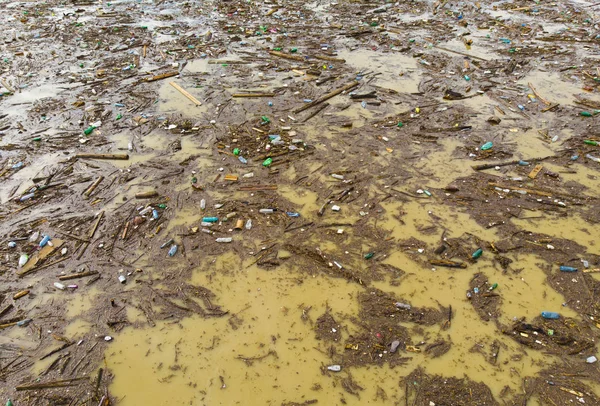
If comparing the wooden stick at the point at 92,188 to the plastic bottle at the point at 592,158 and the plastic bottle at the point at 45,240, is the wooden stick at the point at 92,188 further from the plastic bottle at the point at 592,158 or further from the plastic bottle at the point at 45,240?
the plastic bottle at the point at 592,158

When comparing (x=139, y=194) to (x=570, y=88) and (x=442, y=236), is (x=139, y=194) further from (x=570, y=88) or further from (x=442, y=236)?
(x=570, y=88)

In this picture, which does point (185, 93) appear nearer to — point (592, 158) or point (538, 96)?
point (538, 96)

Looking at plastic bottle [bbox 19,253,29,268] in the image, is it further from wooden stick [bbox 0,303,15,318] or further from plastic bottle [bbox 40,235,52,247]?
wooden stick [bbox 0,303,15,318]

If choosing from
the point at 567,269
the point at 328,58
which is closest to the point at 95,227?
the point at 567,269

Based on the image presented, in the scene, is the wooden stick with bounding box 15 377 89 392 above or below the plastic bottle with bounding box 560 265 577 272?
below

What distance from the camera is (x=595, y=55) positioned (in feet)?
27.9

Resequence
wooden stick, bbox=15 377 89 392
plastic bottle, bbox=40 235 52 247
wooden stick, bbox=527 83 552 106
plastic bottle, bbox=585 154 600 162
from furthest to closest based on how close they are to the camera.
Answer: wooden stick, bbox=527 83 552 106
plastic bottle, bbox=585 154 600 162
plastic bottle, bbox=40 235 52 247
wooden stick, bbox=15 377 89 392

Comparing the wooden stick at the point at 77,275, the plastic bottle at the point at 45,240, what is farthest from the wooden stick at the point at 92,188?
the wooden stick at the point at 77,275

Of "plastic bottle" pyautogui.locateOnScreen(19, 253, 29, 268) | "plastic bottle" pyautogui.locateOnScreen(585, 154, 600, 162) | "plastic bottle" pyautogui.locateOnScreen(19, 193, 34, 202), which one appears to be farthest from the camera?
"plastic bottle" pyautogui.locateOnScreen(585, 154, 600, 162)

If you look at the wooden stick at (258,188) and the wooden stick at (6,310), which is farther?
the wooden stick at (258,188)

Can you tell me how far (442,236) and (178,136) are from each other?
4.41m

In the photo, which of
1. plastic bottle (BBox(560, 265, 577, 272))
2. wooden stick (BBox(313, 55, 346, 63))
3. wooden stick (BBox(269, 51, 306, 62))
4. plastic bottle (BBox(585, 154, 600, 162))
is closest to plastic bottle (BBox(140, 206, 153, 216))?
plastic bottle (BBox(560, 265, 577, 272))

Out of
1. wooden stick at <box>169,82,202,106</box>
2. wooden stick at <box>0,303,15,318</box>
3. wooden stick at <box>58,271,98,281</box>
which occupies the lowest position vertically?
wooden stick at <box>0,303,15,318</box>

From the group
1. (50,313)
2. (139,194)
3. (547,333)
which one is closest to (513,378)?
(547,333)
